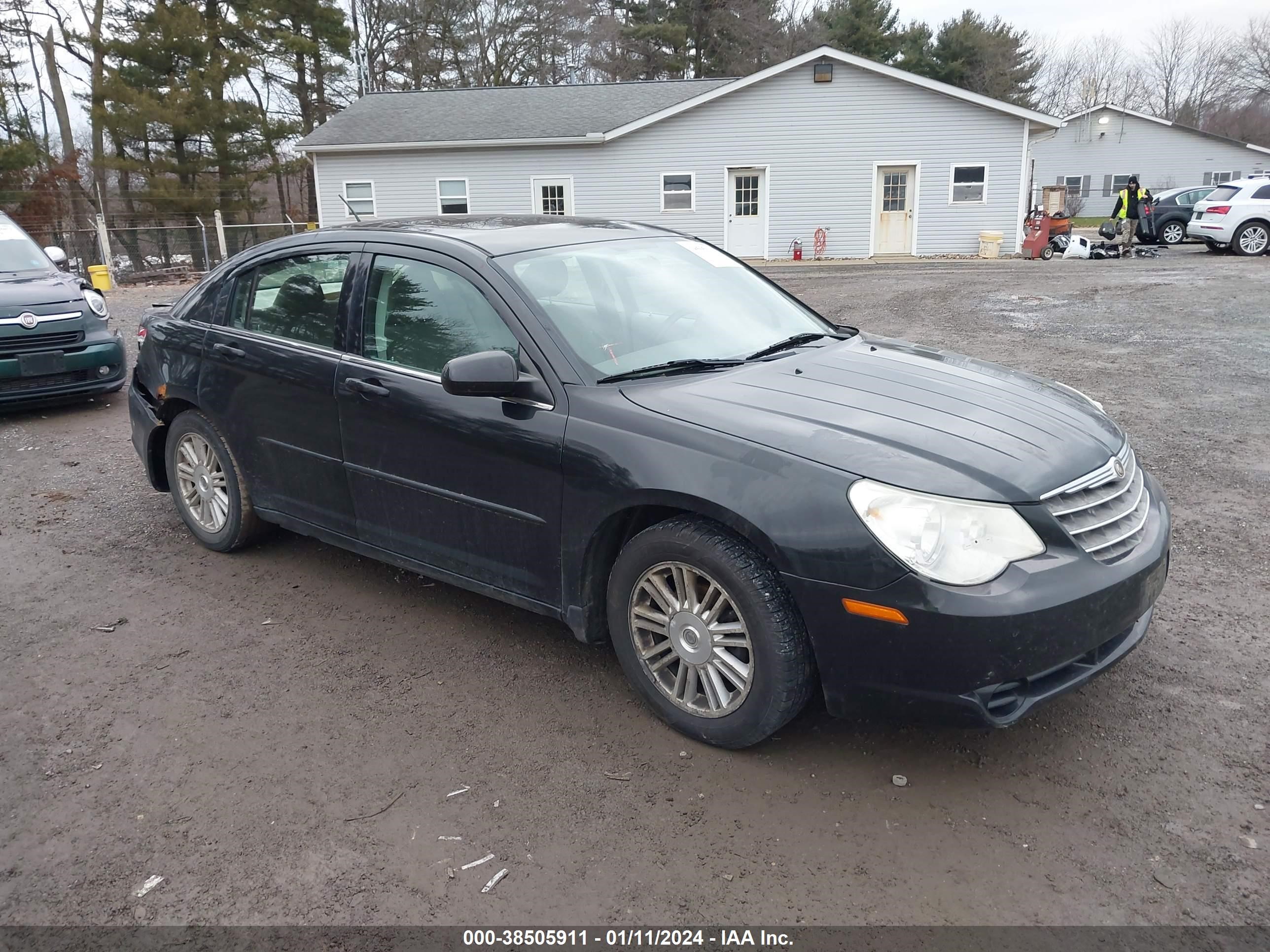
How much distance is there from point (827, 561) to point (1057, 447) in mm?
957

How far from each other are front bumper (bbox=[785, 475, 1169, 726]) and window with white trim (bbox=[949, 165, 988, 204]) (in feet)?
78.9

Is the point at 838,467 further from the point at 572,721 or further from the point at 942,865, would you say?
the point at 572,721

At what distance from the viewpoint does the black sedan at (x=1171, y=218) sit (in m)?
25.7

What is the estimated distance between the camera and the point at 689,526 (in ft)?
10.2

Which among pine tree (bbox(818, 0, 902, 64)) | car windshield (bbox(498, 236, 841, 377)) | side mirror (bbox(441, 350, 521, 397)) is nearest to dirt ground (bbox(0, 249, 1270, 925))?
side mirror (bbox(441, 350, 521, 397))

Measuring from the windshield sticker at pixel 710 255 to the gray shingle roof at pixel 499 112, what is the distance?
22213 mm

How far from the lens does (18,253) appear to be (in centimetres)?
905

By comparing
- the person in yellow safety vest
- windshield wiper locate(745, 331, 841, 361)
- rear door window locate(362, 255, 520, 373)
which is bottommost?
windshield wiper locate(745, 331, 841, 361)

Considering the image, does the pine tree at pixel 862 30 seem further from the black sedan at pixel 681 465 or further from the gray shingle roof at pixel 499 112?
the black sedan at pixel 681 465

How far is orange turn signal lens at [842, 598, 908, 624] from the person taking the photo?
271 cm

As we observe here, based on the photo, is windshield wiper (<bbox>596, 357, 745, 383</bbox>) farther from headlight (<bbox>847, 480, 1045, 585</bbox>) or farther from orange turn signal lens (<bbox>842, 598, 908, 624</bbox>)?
orange turn signal lens (<bbox>842, 598, 908, 624</bbox>)

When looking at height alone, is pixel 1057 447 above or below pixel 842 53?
below

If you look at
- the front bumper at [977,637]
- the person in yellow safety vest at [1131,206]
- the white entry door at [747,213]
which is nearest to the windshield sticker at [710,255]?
the front bumper at [977,637]

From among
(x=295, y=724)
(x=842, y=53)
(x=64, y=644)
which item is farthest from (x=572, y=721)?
(x=842, y=53)
